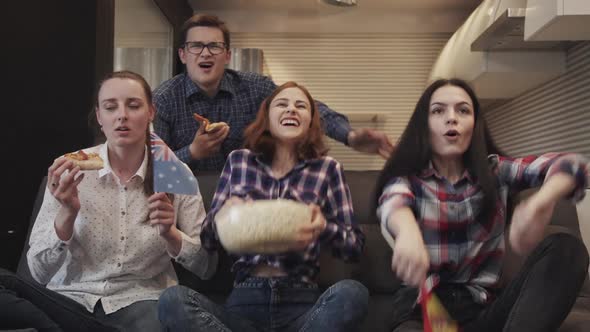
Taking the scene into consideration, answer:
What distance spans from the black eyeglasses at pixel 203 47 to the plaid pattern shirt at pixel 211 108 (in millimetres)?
151

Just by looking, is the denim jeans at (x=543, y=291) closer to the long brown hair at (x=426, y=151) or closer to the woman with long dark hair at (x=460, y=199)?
the woman with long dark hair at (x=460, y=199)

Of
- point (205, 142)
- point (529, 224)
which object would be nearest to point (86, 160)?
point (205, 142)

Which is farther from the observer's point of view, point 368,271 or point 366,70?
point 366,70

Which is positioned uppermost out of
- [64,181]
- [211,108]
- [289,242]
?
[211,108]

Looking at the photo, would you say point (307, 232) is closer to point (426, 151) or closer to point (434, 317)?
point (434, 317)

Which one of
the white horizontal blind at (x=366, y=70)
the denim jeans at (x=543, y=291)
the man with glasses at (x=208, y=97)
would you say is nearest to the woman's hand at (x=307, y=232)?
the denim jeans at (x=543, y=291)

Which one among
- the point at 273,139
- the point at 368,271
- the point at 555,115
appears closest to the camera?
the point at 273,139

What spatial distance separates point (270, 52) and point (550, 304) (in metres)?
5.43

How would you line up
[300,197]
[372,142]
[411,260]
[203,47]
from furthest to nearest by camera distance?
[203,47], [372,142], [300,197], [411,260]

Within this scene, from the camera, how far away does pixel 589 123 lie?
11.4ft

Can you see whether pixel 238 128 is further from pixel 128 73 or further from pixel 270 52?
pixel 270 52

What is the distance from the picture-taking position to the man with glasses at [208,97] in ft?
9.26

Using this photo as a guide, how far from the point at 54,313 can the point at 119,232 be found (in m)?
0.37

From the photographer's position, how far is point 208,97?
2965mm
